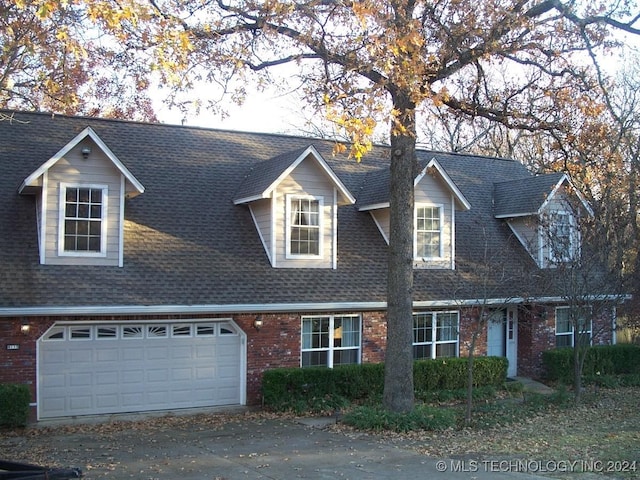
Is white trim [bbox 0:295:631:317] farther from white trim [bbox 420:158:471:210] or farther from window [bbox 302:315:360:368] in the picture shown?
white trim [bbox 420:158:471:210]

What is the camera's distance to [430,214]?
21766 mm

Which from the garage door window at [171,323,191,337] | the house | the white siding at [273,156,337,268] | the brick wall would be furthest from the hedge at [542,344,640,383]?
the garage door window at [171,323,191,337]

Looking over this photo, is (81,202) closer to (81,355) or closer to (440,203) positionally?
(81,355)

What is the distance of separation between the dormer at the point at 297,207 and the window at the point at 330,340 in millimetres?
1551

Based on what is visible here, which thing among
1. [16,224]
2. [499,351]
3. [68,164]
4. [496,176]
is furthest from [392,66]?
[496,176]

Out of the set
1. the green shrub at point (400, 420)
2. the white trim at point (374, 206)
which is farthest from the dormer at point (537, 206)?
the green shrub at point (400, 420)

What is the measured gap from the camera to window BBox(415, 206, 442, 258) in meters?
21.5

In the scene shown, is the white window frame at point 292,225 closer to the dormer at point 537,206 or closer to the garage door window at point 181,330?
the garage door window at point 181,330

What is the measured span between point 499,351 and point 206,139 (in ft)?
37.2

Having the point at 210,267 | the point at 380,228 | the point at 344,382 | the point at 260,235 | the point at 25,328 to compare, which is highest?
the point at 380,228

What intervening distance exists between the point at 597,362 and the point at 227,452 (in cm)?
1494

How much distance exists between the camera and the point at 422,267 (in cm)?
2138

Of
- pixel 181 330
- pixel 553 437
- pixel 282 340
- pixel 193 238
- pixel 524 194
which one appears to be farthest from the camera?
pixel 524 194

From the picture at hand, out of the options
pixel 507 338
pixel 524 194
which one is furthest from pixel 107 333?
pixel 524 194
